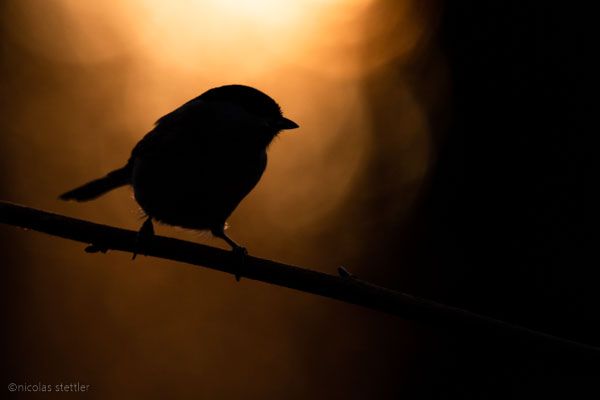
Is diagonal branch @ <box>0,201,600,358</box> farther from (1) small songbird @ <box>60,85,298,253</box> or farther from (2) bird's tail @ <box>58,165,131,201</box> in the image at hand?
(2) bird's tail @ <box>58,165,131,201</box>

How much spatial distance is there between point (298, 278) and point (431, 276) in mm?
5128

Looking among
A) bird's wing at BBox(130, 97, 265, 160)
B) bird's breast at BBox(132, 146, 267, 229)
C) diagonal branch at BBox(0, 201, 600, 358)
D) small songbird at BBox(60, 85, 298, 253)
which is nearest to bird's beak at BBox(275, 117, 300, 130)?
small songbird at BBox(60, 85, 298, 253)

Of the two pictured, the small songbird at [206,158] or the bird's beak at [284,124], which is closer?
the small songbird at [206,158]

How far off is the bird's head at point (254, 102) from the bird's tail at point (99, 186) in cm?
92

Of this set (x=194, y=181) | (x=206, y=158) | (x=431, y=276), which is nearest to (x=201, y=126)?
(x=206, y=158)

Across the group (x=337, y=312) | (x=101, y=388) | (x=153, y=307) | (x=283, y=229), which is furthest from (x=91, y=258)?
(x=337, y=312)

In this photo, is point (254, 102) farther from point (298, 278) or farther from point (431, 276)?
point (431, 276)

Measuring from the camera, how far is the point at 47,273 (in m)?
11.4

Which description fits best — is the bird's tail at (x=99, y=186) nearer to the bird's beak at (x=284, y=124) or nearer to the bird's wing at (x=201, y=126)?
the bird's wing at (x=201, y=126)

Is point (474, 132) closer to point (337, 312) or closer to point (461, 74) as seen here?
point (461, 74)

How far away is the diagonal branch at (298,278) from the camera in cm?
201

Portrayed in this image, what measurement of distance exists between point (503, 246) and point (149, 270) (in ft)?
32.0

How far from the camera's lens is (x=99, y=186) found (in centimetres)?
430

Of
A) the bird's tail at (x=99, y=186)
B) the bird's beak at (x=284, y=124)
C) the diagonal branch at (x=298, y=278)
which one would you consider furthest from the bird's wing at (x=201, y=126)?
the diagonal branch at (x=298, y=278)
